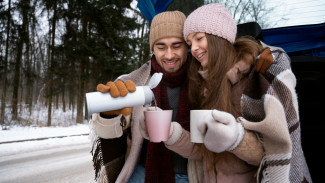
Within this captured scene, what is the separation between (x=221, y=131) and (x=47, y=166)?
4.17 meters

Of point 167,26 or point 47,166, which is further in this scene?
point 47,166

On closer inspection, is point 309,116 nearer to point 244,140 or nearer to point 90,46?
point 244,140

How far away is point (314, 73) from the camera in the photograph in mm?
1403

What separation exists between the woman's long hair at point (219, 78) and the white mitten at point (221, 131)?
0.18 m

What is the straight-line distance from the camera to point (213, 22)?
1169 millimetres

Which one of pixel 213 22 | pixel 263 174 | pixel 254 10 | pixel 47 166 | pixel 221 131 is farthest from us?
pixel 47 166

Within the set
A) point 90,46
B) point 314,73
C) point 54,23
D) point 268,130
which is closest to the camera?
point 268,130

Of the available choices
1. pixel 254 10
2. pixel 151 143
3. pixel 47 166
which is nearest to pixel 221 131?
pixel 151 143

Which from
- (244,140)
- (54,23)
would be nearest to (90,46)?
(54,23)

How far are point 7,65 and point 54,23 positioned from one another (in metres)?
3.54

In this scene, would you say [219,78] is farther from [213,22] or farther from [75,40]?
[75,40]

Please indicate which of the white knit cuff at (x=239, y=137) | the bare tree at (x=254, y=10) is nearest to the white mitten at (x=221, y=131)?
the white knit cuff at (x=239, y=137)

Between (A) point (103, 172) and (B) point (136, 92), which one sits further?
(A) point (103, 172)

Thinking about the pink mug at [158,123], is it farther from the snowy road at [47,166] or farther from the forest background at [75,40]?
the forest background at [75,40]
